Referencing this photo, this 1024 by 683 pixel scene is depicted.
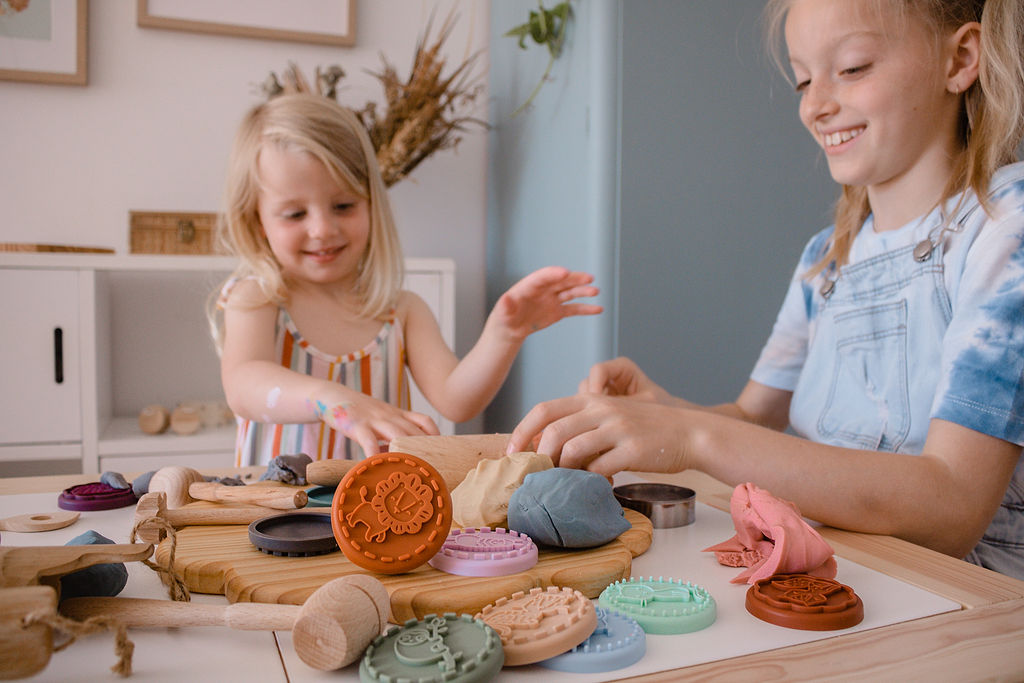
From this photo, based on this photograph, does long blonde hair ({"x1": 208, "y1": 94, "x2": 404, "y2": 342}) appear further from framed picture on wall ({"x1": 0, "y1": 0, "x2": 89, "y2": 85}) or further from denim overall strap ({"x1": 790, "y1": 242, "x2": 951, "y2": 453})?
framed picture on wall ({"x1": 0, "y1": 0, "x2": 89, "y2": 85})

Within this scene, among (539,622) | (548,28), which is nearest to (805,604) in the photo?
(539,622)

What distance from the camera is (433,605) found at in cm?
42

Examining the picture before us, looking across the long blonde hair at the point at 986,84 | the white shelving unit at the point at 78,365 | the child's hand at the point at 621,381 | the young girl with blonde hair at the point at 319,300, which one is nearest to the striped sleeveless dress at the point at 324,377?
the young girl with blonde hair at the point at 319,300

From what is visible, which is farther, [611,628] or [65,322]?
[65,322]

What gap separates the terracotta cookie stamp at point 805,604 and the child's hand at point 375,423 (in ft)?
1.30

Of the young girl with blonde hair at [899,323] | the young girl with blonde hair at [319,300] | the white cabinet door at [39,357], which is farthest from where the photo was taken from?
the white cabinet door at [39,357]

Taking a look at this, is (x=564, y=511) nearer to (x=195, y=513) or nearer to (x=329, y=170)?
(x=195, y=513)

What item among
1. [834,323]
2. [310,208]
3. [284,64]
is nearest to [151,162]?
[284,64]

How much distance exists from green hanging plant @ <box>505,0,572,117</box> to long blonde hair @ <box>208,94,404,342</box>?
68 centimetres

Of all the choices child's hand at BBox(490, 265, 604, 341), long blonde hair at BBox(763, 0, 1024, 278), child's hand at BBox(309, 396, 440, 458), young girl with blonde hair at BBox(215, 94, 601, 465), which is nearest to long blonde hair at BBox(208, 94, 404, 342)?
young girl with blonde hair at BBox(215, 94, 601, 465)

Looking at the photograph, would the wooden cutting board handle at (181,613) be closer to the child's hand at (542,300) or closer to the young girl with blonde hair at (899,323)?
the young girl with blonde hair at (899,323)

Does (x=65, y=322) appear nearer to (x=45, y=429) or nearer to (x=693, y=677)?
(x=45, y=429)

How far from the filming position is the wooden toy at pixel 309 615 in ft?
1.17

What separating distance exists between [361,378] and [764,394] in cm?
67
